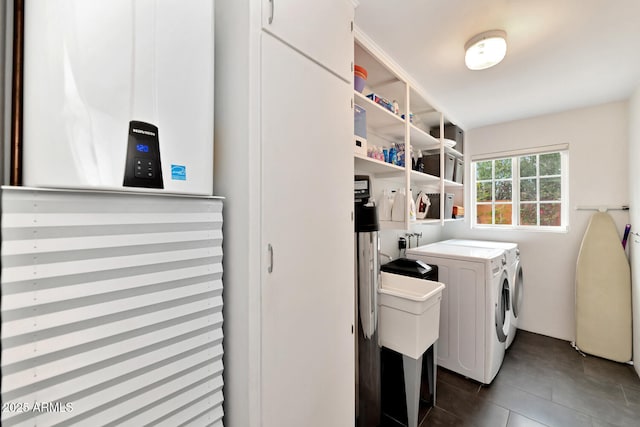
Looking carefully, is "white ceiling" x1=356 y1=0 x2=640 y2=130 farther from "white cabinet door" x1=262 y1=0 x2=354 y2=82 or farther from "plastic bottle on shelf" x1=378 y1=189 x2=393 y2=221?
"plastic bottle on shelf" x1=378 y1=189 x2=393 y2=221

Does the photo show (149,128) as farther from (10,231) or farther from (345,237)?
(345,237)

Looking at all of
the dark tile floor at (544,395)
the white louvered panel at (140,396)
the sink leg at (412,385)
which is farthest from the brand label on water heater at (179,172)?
the dark tile floor at (544,395)

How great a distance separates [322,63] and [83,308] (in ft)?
3.74

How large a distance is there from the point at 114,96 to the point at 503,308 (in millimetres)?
2978

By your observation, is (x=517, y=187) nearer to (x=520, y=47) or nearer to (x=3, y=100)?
(x=520, y=47)

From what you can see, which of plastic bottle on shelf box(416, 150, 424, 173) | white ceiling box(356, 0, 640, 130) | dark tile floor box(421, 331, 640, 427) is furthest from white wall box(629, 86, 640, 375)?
plastic bottle on shelf box(416, 150, 424, 173)

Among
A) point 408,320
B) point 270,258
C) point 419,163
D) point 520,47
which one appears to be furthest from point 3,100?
point 419,163

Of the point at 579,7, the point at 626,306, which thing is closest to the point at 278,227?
the point at 579,7

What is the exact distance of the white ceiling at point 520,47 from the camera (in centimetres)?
138

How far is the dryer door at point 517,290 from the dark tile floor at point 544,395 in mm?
450

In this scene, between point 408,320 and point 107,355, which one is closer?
point 107,355

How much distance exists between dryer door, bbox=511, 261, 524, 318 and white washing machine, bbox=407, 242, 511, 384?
39 centimetres

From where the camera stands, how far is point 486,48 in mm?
1581

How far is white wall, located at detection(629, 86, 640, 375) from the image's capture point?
7.16ft
